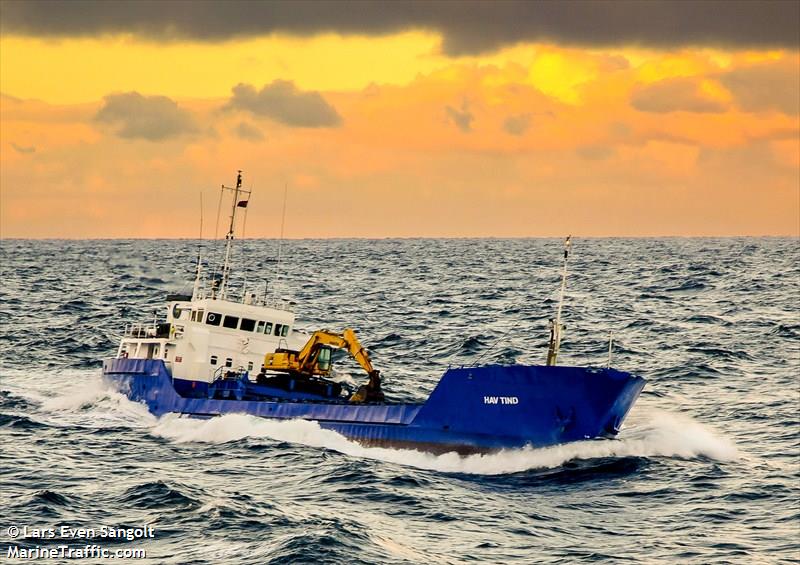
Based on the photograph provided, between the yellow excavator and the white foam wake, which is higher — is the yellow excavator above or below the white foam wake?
above

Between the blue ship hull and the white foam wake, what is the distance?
0.41 m

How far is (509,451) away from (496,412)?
1.31m

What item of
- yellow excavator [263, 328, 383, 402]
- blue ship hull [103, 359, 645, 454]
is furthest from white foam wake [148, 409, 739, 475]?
yellow excavator [263, 328, 383, 402]

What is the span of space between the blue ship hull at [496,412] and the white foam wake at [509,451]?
0.41 m

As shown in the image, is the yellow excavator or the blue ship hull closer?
the blue ship hull

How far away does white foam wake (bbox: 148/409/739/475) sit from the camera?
110ft

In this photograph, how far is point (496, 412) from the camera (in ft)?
114

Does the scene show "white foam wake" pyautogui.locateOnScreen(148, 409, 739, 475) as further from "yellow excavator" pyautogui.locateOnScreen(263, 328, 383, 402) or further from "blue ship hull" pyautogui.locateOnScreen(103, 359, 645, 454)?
"yellow excavator" pyautogui.locateOnScreen(263, 328, 383, 402)

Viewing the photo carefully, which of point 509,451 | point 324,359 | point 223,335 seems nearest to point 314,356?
point 324,359

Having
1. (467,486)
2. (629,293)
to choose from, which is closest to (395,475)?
(467,486)

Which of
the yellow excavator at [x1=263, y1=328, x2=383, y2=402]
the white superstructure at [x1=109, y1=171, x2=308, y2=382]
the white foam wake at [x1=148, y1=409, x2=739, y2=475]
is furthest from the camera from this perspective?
the white superstructure at [x1=109, y1=171, x2=308, y2=382]

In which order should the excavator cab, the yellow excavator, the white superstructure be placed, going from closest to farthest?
the yellow excavator
the excavator cab
the white superstructure

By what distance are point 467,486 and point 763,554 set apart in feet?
29.8

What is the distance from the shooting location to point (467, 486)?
31.0 meters
